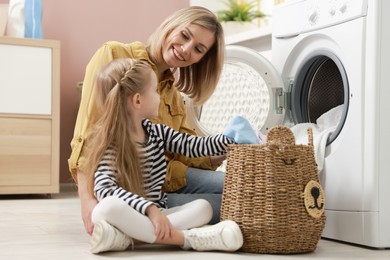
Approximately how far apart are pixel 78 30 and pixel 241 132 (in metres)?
2.58

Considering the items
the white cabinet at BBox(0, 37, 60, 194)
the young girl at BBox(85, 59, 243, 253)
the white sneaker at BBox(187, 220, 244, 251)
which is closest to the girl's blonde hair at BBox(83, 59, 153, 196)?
the young girl at BBox(85, 59, 243, 253)

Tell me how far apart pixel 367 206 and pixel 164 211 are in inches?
24.0

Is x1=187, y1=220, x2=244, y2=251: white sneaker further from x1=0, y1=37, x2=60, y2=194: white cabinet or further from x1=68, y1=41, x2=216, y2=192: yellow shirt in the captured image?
x1=0, y1=37, x2=60, y2=194: white cabinet

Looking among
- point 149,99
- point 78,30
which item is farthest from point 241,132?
point 78,30

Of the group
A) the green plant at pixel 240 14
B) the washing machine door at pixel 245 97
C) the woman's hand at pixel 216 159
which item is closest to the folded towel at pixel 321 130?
the washing machine door at pixel 245 97

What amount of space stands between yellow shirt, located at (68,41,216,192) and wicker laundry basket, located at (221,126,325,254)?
15.6 inches

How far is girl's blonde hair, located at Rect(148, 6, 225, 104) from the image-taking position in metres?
2.08

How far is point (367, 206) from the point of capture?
1911mm

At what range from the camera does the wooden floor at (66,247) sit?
1696 mm

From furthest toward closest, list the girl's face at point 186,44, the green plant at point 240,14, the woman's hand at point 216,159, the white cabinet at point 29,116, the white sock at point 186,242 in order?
the green plant at point 240,14 → the white cabinet at point 29,116 → the woman's hand at point 216,159 → the girl's face at point 186,44 → the white sock at point 186,242

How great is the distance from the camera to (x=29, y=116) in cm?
364

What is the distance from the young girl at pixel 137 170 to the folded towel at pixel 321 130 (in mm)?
341

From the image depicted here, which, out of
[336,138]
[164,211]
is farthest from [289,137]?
[164,211]

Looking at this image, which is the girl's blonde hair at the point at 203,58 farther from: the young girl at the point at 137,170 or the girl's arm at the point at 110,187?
the girl's arm at the point at 110,187
